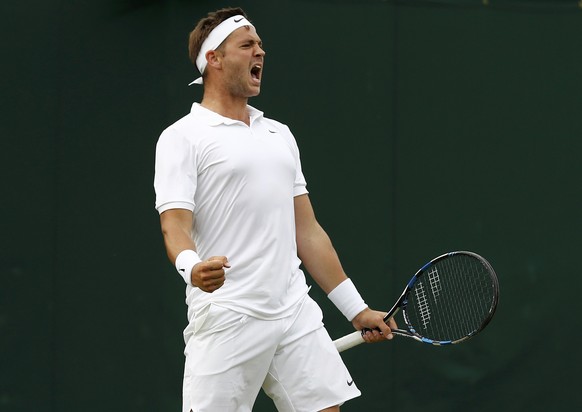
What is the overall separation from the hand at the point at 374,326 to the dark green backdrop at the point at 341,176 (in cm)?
117

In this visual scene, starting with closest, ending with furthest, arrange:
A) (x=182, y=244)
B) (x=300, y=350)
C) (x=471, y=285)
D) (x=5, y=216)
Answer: (x=182, y=244) < (x=300, y=350) < (x=471, y=285) < (x=5, y=216)

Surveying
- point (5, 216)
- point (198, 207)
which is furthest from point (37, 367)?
point (198, 207)

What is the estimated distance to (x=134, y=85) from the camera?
5125 millimetres

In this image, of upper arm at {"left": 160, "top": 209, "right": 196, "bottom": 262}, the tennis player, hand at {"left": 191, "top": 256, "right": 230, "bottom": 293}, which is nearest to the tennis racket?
the tennis player

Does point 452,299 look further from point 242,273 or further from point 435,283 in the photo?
point 242,273

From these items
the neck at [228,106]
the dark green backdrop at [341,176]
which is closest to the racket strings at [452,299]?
the dark green backdrop at [341,176]

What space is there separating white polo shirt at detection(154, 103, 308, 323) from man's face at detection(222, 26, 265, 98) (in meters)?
Result: 0.17

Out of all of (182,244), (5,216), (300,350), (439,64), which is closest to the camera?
(182,244)

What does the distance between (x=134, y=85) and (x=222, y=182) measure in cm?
144

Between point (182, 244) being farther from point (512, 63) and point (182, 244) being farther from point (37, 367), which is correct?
point (512, 63)

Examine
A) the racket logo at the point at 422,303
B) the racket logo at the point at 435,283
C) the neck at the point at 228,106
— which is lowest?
the racket logo at the point at 422,303

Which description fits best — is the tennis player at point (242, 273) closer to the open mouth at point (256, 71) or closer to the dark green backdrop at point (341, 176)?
the open mouth at point (256, 71)

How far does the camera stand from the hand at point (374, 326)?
405 cm

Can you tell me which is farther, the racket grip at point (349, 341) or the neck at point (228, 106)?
the racket grip at point (349, 341)
